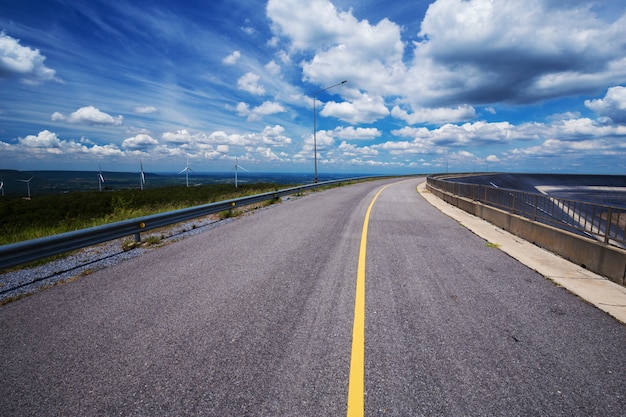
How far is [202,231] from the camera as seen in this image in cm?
945

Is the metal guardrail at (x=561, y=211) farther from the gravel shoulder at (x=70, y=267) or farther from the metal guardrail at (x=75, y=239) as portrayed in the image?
the metal guardrail at (x=75, y=239)

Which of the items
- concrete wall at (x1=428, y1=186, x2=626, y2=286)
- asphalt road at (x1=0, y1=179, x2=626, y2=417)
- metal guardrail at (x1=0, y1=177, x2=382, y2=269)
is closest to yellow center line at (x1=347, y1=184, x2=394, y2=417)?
asphalt road at (x1=0, y1=179, x2=626, y2=417)

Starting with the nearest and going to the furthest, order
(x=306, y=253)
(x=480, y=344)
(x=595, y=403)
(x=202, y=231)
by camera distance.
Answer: (x=595, y=403) → (x=480, y=344) → (x=306, y=253) → (x=202, y=231)

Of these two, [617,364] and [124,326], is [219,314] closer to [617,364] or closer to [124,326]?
[124,326]

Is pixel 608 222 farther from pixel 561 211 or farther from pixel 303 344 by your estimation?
pixel 303 344

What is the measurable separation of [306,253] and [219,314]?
116 inches

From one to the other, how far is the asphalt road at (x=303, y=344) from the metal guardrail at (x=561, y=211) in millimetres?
Answer: 1774

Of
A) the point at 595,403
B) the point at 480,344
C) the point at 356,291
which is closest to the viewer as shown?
the point at 595,403

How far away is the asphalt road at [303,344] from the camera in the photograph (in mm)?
2357

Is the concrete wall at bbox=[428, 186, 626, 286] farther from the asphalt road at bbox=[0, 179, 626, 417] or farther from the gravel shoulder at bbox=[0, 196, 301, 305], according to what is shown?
the gravel shoulder at bbox=[0, 196, 301, 305]

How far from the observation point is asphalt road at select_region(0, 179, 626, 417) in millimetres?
2357

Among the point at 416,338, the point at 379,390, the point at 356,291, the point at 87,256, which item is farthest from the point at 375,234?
the point at 87,256

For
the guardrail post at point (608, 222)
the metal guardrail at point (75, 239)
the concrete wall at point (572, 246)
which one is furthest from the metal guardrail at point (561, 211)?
the metal guardrail at point (75, 239)

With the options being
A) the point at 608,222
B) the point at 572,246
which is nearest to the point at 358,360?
the point at 608,222
